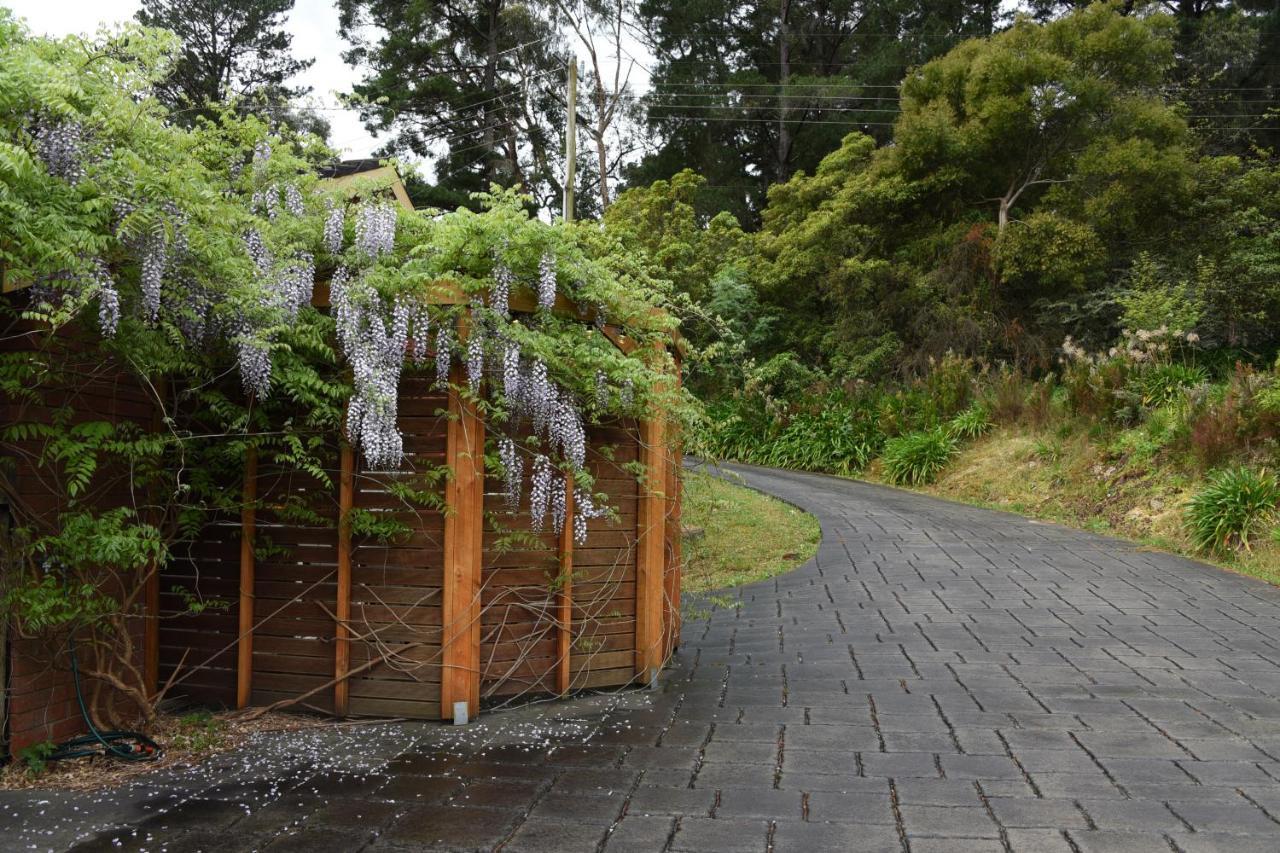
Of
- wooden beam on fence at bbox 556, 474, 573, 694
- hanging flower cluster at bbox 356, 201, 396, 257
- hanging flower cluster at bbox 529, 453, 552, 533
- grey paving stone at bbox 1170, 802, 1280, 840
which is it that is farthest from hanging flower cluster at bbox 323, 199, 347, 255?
grey paving stone at bbox 1170, 802, 1280, 840

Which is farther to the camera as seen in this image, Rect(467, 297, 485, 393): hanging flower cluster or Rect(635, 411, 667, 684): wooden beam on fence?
Rect(635, 411, 667, 684): wooden beam on fence

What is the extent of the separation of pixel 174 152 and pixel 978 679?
4.30m

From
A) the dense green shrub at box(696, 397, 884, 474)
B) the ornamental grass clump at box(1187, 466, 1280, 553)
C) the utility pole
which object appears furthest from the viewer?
the utility pole

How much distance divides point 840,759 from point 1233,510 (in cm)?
638

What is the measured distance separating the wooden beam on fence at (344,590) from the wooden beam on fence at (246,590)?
392mm

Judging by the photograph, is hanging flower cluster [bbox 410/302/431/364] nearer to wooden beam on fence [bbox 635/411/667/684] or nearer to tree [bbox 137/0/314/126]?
wooden beam on fence [bbox 635/411/667/684]

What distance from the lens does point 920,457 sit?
12938mm

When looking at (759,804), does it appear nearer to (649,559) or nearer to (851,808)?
(851,808)

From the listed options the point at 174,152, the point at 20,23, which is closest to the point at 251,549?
the point at 174,152

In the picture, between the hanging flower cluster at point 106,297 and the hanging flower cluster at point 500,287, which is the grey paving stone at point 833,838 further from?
the hanging flower cluster at point 106,297

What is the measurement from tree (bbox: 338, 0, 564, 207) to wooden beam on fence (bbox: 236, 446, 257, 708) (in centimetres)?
2035

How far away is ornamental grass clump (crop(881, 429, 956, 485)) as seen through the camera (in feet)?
42.0

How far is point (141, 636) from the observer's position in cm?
414

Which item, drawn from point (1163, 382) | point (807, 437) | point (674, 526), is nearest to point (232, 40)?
point (807, 437)
